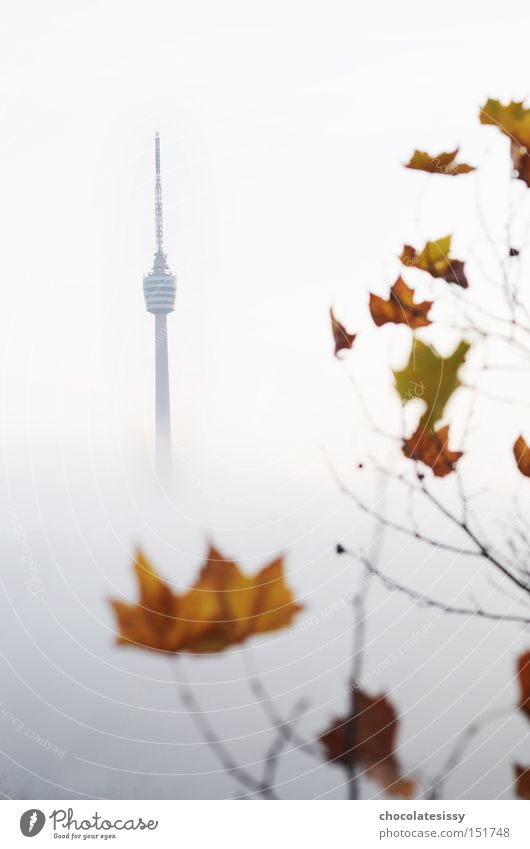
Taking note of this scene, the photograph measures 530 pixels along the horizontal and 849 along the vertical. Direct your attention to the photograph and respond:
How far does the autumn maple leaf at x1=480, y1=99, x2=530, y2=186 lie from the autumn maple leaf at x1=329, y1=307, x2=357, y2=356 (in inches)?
16.5

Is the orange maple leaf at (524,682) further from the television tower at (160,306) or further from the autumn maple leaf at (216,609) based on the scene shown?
the television tower at (160,306)

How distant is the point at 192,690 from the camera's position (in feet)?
4.92

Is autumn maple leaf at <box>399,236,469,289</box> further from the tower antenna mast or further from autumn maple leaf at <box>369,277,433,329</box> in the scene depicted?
the tower antenna mast

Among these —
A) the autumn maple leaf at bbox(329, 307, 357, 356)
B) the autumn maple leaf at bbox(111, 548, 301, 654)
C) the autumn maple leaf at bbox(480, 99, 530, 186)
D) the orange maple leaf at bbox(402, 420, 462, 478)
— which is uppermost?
the autumn maple leaf at bbox(480, 99, 530, 186)

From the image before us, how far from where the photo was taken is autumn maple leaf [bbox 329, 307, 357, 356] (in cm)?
147

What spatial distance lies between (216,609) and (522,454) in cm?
60

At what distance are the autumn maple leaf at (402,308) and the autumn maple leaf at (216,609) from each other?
0.51m

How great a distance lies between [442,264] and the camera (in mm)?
1440

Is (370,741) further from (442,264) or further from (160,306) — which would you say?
(160,306)

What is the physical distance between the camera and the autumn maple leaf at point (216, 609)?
4.21 ft

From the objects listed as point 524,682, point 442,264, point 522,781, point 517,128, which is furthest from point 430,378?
point 522,781

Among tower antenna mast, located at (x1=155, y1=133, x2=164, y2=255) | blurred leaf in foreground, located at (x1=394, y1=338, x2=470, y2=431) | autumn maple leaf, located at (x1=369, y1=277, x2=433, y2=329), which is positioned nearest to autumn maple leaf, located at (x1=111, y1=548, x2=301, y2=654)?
blurred leaf in foreground, located at (x1=394, y1=338, x2=470, y2=431)
